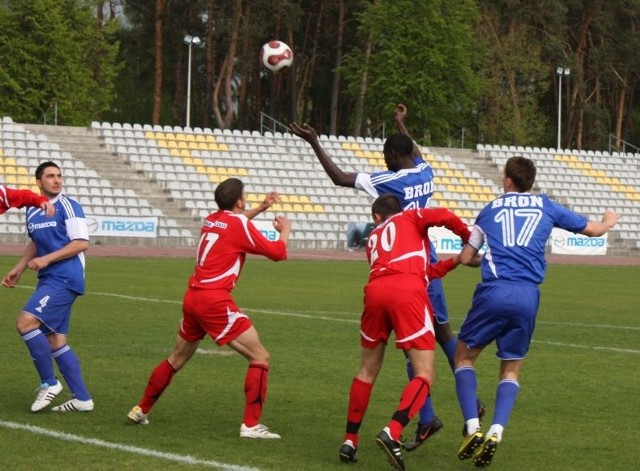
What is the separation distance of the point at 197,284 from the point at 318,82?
69.5 m

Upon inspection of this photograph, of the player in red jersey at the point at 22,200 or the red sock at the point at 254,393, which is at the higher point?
the player in red jersey at the point at 22,200

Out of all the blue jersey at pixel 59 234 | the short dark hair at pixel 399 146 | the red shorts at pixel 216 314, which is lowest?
the red shorts at pixel 216 314

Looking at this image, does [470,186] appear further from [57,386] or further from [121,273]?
[57,386]

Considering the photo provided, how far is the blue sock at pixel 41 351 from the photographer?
980 cm

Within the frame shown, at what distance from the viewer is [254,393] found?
885 centimetres

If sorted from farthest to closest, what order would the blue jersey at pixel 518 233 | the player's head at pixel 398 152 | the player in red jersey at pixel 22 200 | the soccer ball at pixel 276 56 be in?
the soccer ball at pixel 276 56 < the player in red jersey at pixel 22 200 < the player's head at pixel 398 152 < the blue jersey at pixel 518 233

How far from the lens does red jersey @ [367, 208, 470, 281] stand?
27.0 feet

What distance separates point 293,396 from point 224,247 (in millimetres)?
2469

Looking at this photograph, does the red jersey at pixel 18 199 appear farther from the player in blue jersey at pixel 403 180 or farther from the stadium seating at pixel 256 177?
the stadium seating at pixel 256 177

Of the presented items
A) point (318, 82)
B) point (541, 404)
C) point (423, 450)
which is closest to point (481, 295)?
point (423, 450)

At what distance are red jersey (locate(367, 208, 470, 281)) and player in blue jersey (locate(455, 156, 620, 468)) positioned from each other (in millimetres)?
272

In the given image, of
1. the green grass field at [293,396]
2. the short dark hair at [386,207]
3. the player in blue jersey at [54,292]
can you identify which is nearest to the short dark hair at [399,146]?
the short dark hair at [386,207]

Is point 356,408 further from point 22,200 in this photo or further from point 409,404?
point 22,200

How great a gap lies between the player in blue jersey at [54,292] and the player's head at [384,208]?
2.57 meters
